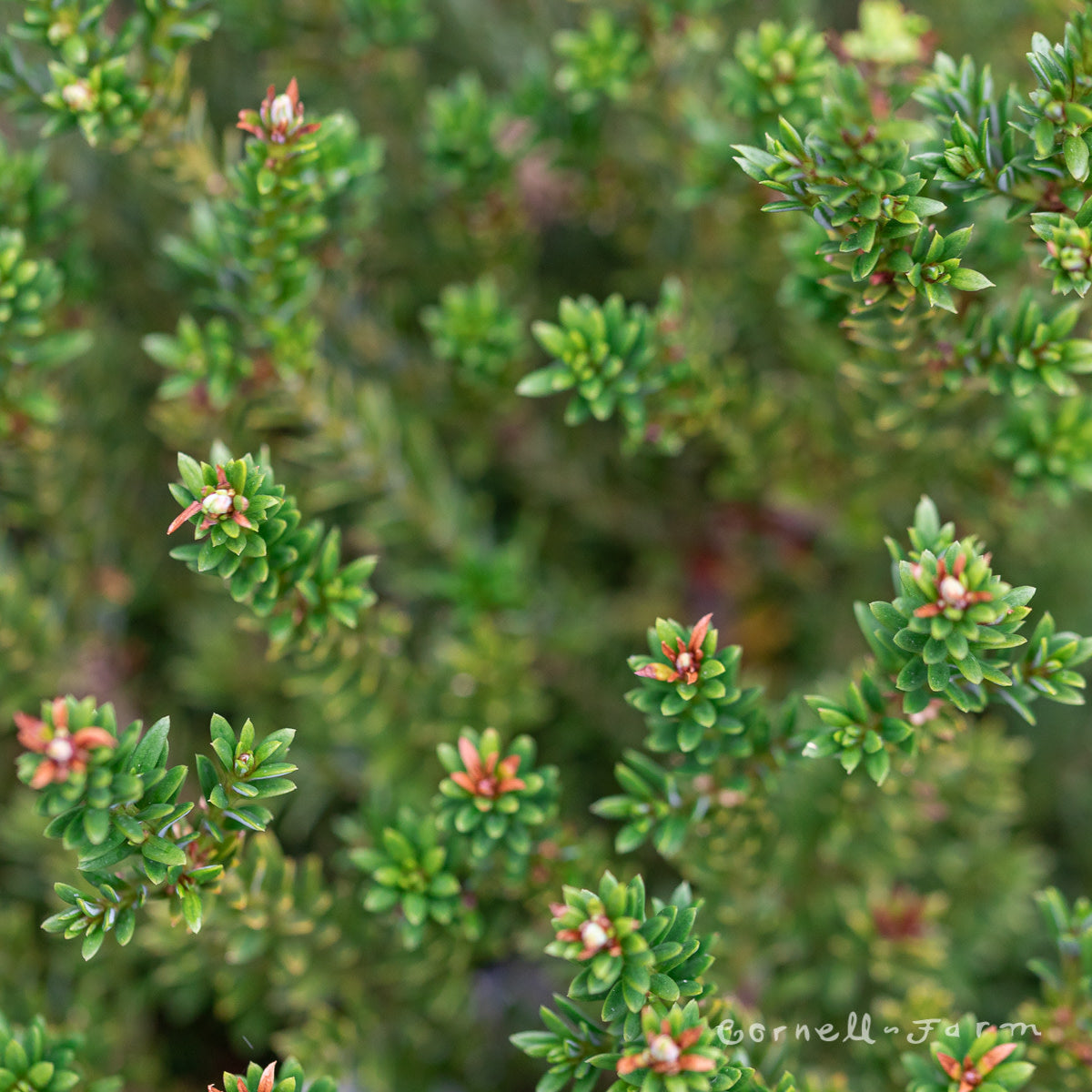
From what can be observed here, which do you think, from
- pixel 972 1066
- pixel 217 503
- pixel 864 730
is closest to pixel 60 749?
pixel 217 503

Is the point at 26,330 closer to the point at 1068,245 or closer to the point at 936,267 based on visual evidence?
the point at 936,267

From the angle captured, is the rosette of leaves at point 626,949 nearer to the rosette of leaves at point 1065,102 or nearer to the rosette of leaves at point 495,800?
the rosette of leaves at point 495,800

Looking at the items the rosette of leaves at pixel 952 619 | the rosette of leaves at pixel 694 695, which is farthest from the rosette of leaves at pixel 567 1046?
the rosette of leaves at pixel 952 619

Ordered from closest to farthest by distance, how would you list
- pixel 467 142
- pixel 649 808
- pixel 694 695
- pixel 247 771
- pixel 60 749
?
pixel 60 749, pixel 247 771, pixel 694 695, pixel 649 808, pixel 467 142

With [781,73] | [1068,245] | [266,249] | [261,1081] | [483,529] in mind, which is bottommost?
[483,529]

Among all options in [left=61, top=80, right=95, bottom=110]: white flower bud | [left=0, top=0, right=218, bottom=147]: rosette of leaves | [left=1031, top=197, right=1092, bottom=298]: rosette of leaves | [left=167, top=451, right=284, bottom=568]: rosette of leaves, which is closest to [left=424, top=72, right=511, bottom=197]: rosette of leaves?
[left=0, top=0, right=218, bottom=147]: rosette of leaves

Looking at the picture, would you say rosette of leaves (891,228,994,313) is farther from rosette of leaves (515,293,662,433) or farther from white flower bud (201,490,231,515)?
white flower bud (201,490,231,515)

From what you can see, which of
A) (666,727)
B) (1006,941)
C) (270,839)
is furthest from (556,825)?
(1006,941)
